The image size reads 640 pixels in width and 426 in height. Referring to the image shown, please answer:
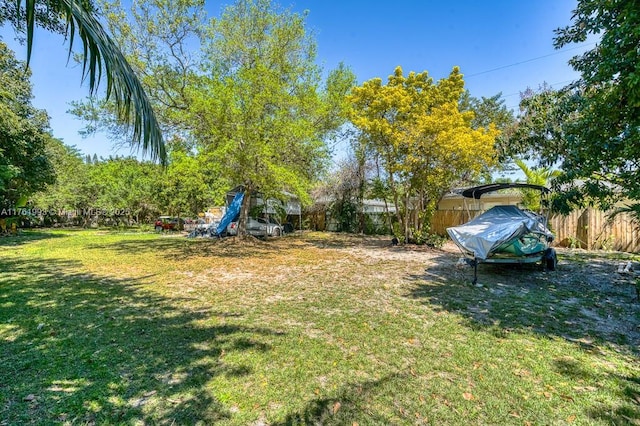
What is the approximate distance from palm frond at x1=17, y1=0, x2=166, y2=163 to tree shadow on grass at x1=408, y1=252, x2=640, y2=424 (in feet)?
14.0

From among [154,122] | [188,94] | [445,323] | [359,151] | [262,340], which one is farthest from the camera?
[359,151]

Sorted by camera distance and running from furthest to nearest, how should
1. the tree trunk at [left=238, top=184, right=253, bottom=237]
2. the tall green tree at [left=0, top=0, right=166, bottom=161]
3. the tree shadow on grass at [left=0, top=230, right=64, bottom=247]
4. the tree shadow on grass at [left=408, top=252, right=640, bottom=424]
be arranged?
1. the tree shadow on grass at [left=0, top=230, right=64, bottom=247]
2. the tree trunk at [left=238, top=184, right=253, bottom=237]
3. the tree shadow on grass at [left=408, top=252, right=640, bottom=424]
4. the tall green tree at [left=0, top=0, right=166, bottom=161]

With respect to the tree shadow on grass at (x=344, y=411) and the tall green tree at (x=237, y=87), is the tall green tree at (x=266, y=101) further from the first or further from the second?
the tree shadow on grass at (x=344, y=411)

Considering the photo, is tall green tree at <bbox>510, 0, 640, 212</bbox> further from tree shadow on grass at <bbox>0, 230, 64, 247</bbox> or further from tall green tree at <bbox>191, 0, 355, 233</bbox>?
tree shadow on grass at <bbox>0, 230, 64, 247</bbox>

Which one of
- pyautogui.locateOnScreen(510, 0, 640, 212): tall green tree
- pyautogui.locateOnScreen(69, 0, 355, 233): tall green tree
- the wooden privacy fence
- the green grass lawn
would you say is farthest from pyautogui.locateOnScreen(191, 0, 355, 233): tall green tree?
pyautogui.locateOnScreen(510, 0, 640, 212): tall green tree

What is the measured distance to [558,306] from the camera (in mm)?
4828

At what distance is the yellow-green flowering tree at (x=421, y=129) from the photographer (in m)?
10.3

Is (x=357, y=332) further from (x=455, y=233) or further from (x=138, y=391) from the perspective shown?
(x=455, y=233)

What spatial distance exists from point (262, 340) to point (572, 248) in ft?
42.7

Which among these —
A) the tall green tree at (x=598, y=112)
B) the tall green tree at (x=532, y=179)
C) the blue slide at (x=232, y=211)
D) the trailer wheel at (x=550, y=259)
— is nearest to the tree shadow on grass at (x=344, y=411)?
the tall green tree at (x=598, y=112)

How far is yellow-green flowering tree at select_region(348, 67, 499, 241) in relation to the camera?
10.3 meters

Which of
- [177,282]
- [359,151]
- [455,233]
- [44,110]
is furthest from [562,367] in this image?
[44,110]

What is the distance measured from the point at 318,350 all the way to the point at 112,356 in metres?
2.11

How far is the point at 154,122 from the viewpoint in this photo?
2.80 m
